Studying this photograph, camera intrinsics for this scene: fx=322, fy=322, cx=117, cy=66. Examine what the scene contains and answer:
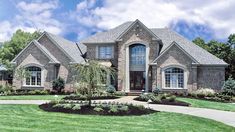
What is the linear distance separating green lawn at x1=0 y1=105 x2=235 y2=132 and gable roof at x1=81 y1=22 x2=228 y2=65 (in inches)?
794

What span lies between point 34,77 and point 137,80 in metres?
12.4

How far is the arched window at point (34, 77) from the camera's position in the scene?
3856cm

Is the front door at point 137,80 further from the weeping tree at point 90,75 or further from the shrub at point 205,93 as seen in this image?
the weeping tree at point 90,75

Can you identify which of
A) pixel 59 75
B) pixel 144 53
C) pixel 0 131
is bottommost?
pixel 0 131

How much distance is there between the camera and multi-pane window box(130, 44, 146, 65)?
3788 centimetres

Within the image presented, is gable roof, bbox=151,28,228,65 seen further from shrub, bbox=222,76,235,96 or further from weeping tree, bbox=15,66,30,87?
weeping tree, bbox=15,66,30,87

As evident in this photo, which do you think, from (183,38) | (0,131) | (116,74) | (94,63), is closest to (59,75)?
(116,74)

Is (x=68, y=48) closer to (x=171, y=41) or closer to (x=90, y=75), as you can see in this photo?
(x=171, y=41)

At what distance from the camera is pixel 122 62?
126 feet

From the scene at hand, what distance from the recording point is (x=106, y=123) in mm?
14156

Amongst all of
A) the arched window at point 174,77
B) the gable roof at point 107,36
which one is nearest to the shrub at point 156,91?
the arched window at point 174,77

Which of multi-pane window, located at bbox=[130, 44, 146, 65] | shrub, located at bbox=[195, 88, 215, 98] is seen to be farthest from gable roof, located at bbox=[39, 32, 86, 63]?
shrub, located at bbox=[195, 88, 215, 98]

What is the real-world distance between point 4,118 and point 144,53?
80.1ft

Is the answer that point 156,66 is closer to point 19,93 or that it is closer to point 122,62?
point 122,62
